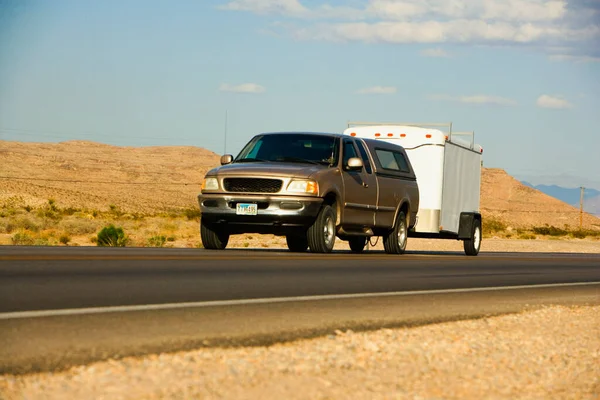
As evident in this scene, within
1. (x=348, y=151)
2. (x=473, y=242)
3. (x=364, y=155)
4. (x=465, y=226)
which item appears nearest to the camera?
(x=348, y=151)

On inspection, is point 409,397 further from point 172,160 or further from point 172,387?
point 172,160

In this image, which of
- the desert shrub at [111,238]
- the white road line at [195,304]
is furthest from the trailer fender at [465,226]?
the desert shrub at [111,238]

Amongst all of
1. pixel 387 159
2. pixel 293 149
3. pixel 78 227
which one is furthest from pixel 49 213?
pixel 293 149

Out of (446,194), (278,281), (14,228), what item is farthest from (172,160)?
(278,281)

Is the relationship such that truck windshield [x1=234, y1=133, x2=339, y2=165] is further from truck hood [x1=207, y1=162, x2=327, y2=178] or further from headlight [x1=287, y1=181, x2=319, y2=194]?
headlight [x1=287, y1=181, x2=319, y2=194]

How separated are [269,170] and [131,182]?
113630 millimetres

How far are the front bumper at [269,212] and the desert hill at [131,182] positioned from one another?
242 ft

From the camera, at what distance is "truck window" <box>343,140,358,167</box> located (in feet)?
63.5

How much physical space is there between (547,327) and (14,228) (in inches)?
1563

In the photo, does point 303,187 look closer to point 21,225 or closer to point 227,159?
point 227,159

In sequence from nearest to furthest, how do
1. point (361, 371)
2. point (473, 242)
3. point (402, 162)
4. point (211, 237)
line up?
point (361, 371) < point (211, 237) < point (402, 162) < point (473, 242)

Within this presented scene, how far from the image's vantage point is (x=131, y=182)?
129500mm

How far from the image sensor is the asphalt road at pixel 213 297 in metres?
7.44

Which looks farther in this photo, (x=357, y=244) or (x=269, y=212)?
(x=357, y=244)
